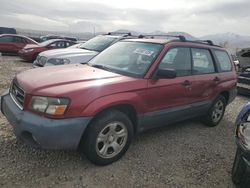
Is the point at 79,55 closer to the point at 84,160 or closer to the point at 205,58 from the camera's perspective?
the point at 205,58

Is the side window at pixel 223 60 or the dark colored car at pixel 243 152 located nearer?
the dark colored car at pixel 243 152

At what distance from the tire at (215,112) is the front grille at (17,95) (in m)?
3.55

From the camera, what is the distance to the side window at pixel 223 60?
5.26m

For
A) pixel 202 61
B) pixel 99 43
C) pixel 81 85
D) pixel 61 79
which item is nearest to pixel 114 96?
pixel 81 85

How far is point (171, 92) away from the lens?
4.02 metres

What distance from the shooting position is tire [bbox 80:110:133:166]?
10.5 ft

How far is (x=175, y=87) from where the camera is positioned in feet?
13.4

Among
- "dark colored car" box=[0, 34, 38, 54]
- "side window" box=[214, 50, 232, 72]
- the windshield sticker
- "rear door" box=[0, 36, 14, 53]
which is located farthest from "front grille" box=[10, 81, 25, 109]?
"rear door" box=[0, 36, 14, 53]

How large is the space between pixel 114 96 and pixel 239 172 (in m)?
1.75

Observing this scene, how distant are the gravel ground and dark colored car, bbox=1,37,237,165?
0.26 meters

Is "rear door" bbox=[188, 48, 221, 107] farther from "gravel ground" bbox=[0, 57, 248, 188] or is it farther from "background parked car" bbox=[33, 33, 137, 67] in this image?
"background parked car" bbox=[33, 33, 137, 67]

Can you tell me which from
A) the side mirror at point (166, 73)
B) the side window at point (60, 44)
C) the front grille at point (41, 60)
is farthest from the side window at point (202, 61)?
the side window at point (60, 44)

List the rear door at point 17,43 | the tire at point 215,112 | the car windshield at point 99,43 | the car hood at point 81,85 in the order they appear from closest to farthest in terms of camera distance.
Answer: the car hood at point 81,85 < the tire at point 215,112 < the car windshield at point 99,43 < the rear door at point 17,43

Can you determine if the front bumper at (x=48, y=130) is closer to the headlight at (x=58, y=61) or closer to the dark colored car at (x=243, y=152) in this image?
the dark colored car at (x=243, y=152)
